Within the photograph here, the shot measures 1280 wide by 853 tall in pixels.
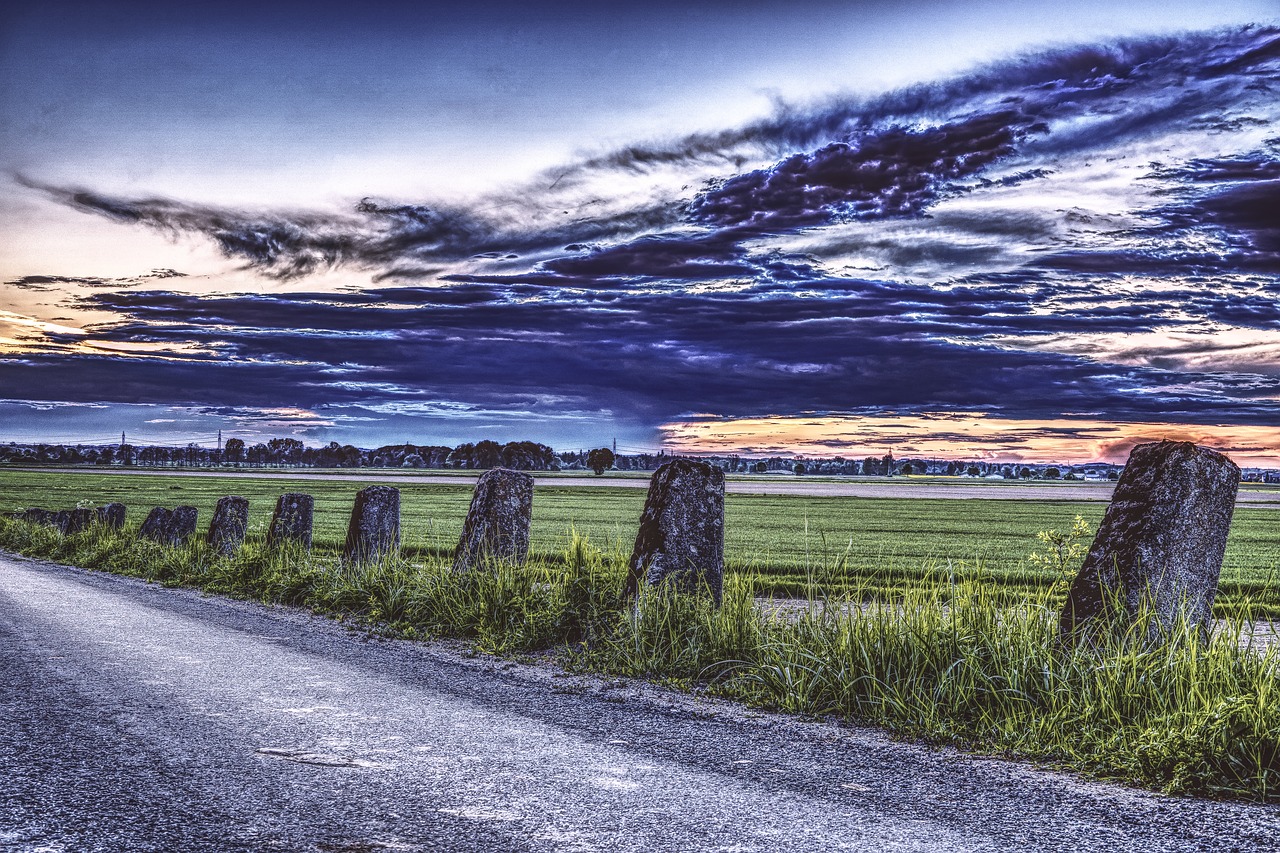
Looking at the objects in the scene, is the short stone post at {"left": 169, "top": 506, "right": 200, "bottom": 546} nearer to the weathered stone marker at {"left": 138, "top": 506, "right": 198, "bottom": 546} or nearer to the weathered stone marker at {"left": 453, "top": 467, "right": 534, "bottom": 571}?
the weathered stone marker at {"left": 138, "top": 506, "right": 198, "bottom": 546}

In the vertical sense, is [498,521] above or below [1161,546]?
below

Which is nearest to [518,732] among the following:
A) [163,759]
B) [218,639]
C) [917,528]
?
[163,759]

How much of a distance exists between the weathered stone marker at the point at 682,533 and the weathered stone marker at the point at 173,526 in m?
12.1

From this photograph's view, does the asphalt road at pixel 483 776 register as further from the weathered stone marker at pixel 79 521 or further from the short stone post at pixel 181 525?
the weathered stone marker at pixel 79 521

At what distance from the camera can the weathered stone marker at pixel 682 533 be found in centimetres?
911

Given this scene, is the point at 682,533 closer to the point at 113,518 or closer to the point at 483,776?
the point at 483,776

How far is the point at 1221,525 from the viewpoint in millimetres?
6996

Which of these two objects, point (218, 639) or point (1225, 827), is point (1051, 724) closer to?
point (1225, 827)

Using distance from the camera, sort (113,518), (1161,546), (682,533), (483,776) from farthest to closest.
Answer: (113,518) < (682,533) < (1161,546) < (483,776)

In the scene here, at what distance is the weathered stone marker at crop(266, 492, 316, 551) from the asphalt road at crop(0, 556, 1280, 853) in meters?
6.78

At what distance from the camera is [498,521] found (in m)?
11.5

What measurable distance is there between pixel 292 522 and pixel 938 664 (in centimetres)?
1108

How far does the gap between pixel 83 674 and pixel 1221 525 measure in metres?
8.75

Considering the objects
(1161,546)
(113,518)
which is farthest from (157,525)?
(1161,546)
